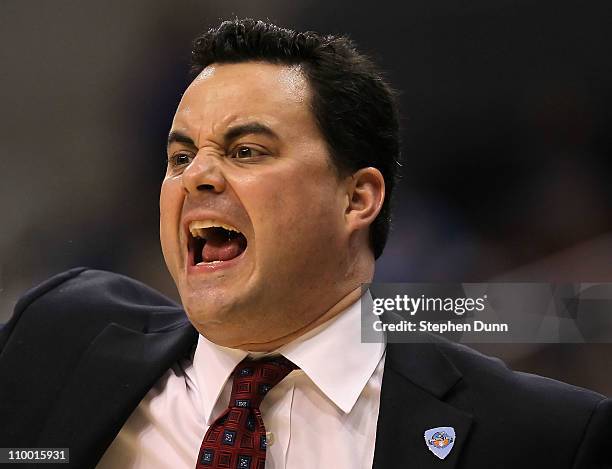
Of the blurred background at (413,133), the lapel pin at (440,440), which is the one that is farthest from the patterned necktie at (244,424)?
the blurred background at (413,133)

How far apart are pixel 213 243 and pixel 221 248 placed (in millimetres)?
22

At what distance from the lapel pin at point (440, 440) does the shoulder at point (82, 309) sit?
69 cm

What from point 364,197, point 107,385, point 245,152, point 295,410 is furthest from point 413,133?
point 107,385

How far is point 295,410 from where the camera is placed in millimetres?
1867

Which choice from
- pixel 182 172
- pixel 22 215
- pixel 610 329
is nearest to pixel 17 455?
pixel 182 172

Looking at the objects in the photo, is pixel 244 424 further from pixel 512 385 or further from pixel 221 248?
pixel 512 385

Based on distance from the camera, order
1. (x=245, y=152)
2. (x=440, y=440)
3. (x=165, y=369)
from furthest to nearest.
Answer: (x=165, y=369), (x=245, y=152), (x=440, y=440)

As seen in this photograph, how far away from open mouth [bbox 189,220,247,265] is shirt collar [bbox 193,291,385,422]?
20 cm

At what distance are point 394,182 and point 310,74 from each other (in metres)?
0.35

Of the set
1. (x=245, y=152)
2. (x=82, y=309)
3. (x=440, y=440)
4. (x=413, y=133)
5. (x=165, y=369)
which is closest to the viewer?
(x=440, y=440)

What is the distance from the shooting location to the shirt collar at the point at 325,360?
73.8 inches

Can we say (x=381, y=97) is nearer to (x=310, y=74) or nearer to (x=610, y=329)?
(x=310, y=74)

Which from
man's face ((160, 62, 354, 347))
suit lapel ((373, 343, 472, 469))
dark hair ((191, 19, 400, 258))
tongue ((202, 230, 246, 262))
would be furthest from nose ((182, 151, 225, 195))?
suit lapel ((373, 343, 472, 469))

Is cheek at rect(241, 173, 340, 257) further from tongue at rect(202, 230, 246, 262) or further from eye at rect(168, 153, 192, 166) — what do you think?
eye at rect(168, 153, 192, 166)
